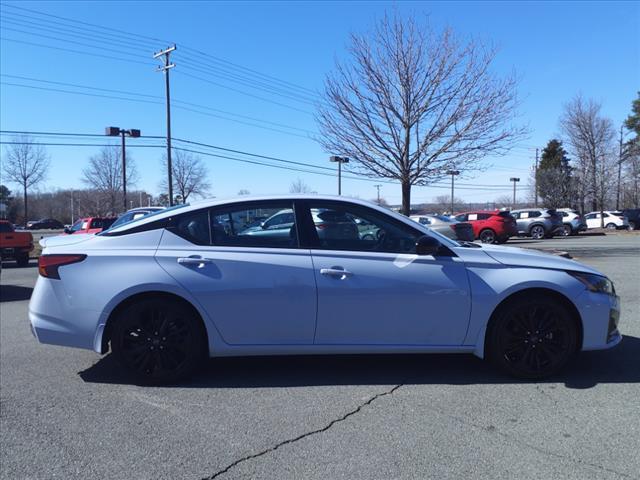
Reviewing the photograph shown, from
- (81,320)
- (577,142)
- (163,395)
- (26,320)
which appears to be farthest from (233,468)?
(577,142)

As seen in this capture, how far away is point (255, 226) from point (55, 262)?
174cm

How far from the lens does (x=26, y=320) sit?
758cm

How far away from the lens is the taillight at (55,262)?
14.3 ft

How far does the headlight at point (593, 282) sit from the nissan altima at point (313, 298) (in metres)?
0.01

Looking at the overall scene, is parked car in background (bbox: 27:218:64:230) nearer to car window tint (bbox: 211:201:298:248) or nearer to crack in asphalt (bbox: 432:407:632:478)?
car window tint (bbox: 211:201:298:248)

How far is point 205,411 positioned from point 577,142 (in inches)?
1438

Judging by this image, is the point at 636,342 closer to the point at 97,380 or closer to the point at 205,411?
the point at 205,411

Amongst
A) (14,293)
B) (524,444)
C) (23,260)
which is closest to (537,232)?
(23,260)

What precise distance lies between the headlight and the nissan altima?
0.01 metres

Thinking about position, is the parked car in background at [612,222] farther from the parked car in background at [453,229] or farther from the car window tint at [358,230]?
the car window tint at [358,230]

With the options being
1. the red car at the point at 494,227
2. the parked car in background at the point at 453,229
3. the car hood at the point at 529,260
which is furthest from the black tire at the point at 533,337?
the red car at the point at 494,227

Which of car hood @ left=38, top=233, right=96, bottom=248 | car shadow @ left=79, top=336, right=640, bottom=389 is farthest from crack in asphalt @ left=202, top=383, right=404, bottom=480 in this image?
car hood @ left=38, top=233, right=96, bottom=248

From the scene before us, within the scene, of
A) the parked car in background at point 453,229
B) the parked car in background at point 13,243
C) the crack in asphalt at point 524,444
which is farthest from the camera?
the parked car in background at point 13,243

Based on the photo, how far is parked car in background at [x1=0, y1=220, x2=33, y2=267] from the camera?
18328mm
